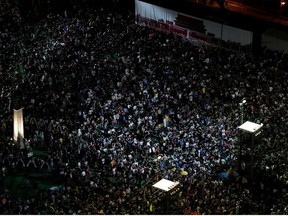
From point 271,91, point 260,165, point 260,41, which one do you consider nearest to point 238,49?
point 260,41

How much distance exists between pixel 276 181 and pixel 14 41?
Answer: 76.5 ft

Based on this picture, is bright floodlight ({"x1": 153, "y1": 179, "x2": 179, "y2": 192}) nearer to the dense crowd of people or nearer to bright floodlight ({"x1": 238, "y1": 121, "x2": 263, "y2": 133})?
the dense crowd of people

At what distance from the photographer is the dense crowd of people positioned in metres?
39.4

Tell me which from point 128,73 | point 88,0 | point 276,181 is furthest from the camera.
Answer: point 88,0

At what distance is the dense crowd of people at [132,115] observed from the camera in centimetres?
3944

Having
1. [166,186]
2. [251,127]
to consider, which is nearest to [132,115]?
[251,127]

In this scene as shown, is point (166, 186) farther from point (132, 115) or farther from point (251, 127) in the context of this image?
point (132, 115)

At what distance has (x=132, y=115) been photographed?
153ft

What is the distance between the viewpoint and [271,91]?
154 ft

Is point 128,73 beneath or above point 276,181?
above

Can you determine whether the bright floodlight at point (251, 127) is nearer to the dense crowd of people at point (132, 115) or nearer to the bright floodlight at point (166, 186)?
the dense crowd of people at point (132, 115)

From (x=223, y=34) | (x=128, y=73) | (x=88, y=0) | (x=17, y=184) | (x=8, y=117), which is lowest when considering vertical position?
(x=17, y=184)

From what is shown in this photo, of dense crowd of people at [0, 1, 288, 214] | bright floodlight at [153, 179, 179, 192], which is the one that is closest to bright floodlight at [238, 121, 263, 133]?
dense crowd of people at [0, 1, 288, 214]

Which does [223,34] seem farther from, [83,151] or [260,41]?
[83,151]
